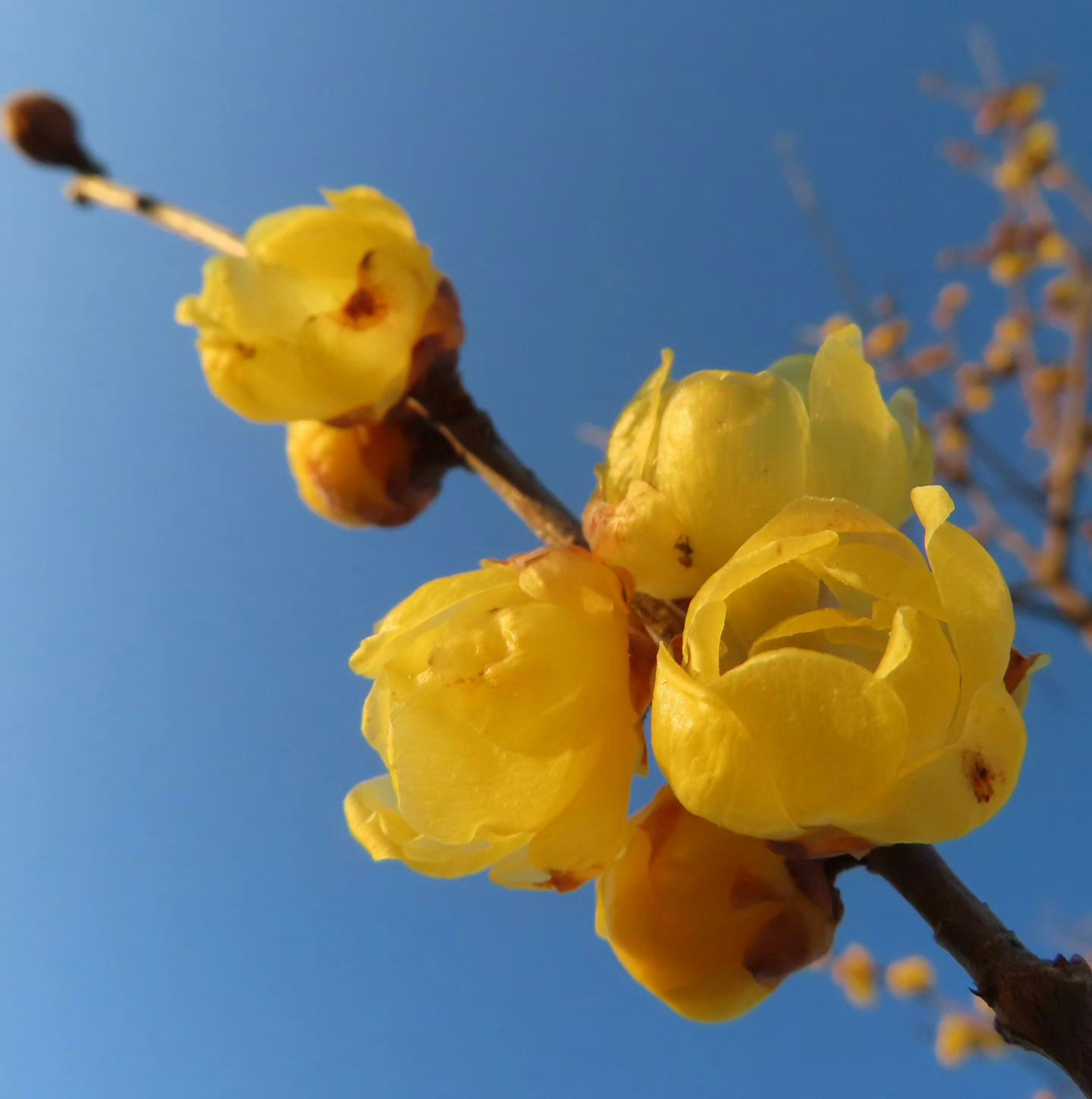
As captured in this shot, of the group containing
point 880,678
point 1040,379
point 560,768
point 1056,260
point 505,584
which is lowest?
point 880,678

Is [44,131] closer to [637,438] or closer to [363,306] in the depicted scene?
[363,306]

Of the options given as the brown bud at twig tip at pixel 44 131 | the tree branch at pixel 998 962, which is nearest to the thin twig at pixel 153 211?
the brown bud at twig tip at pixel 44 131

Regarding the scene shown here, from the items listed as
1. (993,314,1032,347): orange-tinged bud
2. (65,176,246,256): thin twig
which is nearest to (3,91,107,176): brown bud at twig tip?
(65,176,246,256): thin twig

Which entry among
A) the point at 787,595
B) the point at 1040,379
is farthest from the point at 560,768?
the point at 1040,379

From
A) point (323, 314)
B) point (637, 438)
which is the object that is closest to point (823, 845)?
point (637, 438)

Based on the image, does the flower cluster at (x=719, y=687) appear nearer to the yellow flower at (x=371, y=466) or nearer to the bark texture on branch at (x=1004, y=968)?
the bark texture on branch at (x=1004, y=968)

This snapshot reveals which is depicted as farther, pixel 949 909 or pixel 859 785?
pixel 949 909

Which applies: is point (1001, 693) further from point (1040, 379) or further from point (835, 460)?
point (1040, 379)
